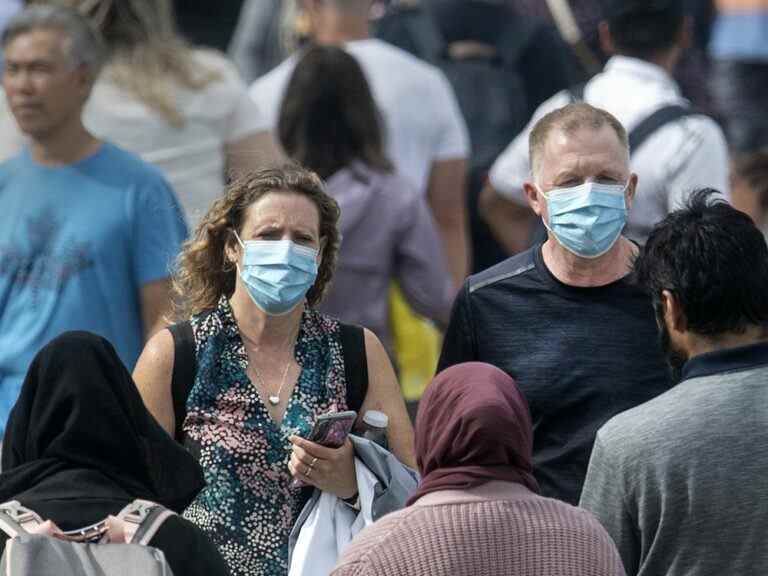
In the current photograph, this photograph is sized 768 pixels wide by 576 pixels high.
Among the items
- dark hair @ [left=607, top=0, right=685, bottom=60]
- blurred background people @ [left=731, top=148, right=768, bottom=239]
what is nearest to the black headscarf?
dark hair @ [left=607, top=0, right=685, bottom=60]

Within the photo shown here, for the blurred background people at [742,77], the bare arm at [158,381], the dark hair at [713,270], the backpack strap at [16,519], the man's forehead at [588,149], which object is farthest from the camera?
the blurred background people at [742,77]

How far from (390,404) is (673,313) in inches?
34.2

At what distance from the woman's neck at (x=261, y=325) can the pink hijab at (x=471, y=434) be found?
1065 millimetres

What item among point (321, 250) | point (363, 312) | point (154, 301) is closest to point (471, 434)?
point (321, 250)

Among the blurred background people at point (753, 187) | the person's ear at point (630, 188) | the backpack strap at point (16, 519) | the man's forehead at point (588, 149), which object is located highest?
the man's forehead at point (588, 149)

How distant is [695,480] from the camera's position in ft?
17.3

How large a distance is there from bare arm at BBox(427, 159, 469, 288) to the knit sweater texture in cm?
401

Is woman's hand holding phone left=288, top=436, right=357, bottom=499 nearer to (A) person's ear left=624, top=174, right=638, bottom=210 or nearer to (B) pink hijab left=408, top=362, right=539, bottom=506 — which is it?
(B) pink hijab left=408, top=362, right=539, bottom=506

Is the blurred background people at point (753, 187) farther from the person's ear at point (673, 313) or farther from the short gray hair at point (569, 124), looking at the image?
the person's ear at point (673, 313)

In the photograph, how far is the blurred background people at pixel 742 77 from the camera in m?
10.6

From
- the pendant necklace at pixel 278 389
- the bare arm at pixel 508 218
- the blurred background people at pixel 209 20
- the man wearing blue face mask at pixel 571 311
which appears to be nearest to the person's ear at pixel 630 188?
the man wearing blue face mask at pixel 571 311

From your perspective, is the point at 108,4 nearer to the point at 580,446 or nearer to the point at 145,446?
the point at 580,446

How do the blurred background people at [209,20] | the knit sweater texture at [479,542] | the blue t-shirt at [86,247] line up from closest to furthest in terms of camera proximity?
the knit sweater texture at [479,542] → the blue t-shirt at [86,247] → the blurred background people at [209,20]

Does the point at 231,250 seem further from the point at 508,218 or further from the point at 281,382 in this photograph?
the point at 508,218
